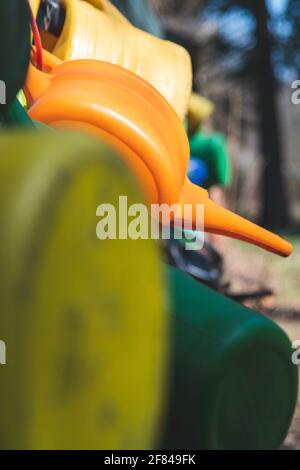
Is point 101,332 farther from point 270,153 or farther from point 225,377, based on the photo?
point 270,153

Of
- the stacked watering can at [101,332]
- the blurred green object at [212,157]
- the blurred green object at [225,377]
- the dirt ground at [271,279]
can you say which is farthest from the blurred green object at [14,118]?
the blurred green object at [212,157]

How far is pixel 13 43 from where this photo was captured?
0.97m

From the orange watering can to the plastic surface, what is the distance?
1.52 ft

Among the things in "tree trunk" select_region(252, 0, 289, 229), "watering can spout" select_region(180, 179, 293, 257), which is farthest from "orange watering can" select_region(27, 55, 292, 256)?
"tree trunk" select_region(252, 0, 289, 229)

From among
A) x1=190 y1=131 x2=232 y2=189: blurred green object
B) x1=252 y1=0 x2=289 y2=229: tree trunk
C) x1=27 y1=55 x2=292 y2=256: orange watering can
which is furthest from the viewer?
x1=252 y1=0 x2=289 y2=229: tree trunk

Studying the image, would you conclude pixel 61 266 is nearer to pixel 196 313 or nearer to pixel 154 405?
pixel 154 405

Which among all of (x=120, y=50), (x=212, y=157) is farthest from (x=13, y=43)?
(x=212, y=157)

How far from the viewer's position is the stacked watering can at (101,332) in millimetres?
631

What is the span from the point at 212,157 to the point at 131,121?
5.18 feet

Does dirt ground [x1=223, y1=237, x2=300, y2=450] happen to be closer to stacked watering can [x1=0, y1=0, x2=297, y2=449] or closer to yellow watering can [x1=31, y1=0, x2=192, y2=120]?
yellow watering can [x1=31, y1=0, x2=192, y2=120]

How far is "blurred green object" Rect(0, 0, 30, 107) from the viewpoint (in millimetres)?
951
